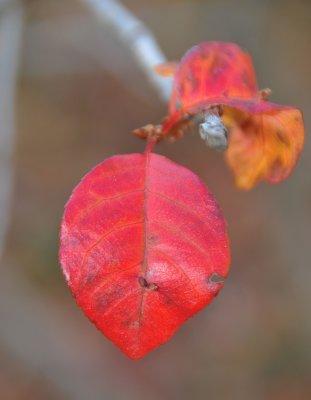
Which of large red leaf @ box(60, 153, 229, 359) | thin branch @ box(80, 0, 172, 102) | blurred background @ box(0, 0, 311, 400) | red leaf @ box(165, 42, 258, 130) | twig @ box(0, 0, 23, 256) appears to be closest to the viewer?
large red leaf @ box(60, 153, 229, 359)

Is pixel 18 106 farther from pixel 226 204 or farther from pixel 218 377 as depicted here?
pixel 218 377

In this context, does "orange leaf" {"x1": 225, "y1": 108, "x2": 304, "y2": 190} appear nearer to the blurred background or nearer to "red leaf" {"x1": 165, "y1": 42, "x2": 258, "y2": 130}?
"red leaf" {"x1": 165, "y1": 42, "x2": 258, "y2": 130}

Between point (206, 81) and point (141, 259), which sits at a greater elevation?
point (206, 81)

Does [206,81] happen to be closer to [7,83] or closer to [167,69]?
[167,69]

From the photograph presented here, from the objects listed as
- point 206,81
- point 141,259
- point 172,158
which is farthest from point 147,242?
point 172,158

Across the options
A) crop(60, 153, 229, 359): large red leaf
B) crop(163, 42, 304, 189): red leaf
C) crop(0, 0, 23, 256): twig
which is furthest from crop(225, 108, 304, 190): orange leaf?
crop(0, 0, 23, 256): twig

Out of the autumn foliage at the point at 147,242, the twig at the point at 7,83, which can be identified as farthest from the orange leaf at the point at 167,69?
the twig at the point at 7,83
